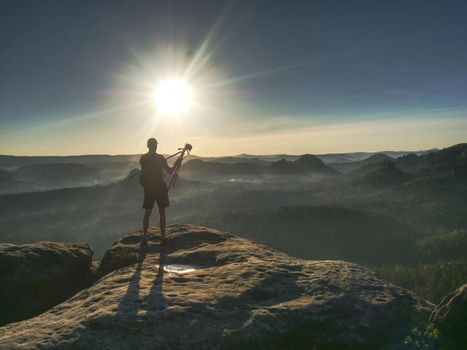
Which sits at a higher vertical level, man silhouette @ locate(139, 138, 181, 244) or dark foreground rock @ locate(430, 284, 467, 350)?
man silhouette @ locate(139, 138, 181, 244)

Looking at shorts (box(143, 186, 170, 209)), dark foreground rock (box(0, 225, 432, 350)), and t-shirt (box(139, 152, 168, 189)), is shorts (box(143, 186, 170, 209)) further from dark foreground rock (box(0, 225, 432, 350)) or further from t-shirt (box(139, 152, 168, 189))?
dark foreground rock (box(0, 225, 432, 350))

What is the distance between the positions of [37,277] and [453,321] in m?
12.8

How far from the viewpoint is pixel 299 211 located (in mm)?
168875

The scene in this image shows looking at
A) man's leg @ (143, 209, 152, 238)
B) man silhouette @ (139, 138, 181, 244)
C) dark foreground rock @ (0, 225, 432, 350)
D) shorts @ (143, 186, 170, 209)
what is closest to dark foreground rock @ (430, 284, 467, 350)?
dark foreground rock @ (0, 225, 432, 350)

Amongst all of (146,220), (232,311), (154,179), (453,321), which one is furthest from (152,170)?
(453,321)

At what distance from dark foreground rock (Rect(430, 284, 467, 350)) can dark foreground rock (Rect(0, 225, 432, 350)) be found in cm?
70

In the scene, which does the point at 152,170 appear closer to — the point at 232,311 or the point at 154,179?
the point at 154,179

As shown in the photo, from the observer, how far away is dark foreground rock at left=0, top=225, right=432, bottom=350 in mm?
8438

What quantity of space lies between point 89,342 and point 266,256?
7.03 metres

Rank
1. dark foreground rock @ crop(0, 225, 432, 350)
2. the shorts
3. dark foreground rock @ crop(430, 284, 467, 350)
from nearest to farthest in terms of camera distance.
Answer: dark foreground rock @ crop(0, 225, 432, 350)
dark foreground rock @ crop(430, 284, 467, 350)
the shorts

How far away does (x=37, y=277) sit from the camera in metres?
13.7

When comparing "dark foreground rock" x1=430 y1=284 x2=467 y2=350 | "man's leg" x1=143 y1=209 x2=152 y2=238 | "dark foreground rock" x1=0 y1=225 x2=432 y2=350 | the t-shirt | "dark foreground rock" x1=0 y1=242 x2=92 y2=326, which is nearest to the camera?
"dark foreground rock" x1=0 y1=225 x2=432 y2=350

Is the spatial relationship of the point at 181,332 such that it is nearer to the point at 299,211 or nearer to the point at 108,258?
the point at 108,258

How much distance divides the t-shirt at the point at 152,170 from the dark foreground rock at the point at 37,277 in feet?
13.6
